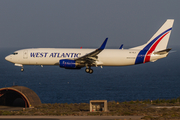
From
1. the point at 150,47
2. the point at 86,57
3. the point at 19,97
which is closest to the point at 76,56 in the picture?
the point at 86,57

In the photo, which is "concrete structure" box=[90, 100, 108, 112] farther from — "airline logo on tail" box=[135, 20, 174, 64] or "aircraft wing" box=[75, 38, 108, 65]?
"airline logo on tail" box=[135, 20, 174, 64]

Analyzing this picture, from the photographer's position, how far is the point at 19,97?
8700cm

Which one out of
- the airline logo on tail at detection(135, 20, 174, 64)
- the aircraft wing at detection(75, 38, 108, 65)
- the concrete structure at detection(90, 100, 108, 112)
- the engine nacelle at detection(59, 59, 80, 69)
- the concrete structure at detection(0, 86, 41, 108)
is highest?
the airline logo on tail at detection(135, 20, 174, 64)

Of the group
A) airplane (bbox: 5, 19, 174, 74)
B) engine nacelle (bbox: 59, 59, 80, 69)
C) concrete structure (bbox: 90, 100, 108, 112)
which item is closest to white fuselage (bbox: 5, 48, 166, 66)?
airplane (bbox: 5, 19, 174, 74)

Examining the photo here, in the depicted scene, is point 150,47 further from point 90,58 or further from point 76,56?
point 76,56

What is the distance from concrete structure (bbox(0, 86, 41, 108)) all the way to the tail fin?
104 ft

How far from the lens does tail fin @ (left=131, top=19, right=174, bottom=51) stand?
68750mm

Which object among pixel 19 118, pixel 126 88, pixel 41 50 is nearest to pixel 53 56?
pixel 41 50

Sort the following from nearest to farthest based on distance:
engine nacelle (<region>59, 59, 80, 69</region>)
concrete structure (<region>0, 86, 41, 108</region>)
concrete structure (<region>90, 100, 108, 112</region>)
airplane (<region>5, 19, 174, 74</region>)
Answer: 1. engine nacelle (<region>59, 59, 80, 69</region>)
2. airplane (<region>5, 19, 174, 74</region>)
3. concrete structure (<region>90, 100, 108, 112</region>)
4. concrete structure (<region>0, 86, 41, 108</region>)

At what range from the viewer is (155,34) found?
7031 cm

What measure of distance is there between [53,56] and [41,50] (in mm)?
3153

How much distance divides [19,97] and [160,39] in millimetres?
42176

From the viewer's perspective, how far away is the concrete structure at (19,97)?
3182 inches

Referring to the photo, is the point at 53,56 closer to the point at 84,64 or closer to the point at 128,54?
the point at 84,64
